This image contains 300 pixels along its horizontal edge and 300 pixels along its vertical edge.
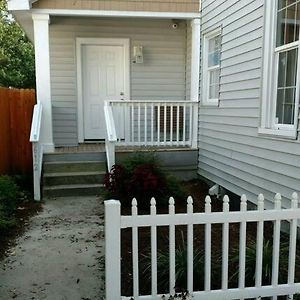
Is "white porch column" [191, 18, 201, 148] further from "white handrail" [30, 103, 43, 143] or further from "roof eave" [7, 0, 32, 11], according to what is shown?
"roof eave" [7, 0, 32, 11]

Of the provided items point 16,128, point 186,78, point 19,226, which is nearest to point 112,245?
point 19,226

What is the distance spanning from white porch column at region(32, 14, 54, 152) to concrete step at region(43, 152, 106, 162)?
21cm

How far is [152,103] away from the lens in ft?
25.2

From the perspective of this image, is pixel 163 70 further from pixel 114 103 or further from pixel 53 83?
pixel 53 83

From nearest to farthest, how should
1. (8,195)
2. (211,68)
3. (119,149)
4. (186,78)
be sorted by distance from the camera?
(8,195) < (211,68) < (119,149) < (186,78)

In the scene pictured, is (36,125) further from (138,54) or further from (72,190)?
(138,54)

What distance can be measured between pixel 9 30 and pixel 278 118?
761 inches

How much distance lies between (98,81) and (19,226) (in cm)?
460

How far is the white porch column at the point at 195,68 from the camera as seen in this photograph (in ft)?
25.2

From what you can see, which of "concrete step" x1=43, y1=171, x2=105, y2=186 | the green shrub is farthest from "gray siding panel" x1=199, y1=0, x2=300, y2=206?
the green shrub

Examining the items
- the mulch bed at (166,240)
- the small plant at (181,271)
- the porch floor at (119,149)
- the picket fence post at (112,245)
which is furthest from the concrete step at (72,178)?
the picket fence post at (112,245)

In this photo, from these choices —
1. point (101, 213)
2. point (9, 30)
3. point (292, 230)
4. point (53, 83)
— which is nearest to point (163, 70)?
point (53, 83)

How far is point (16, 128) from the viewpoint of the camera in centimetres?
824

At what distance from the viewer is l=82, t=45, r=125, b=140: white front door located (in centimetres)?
884
